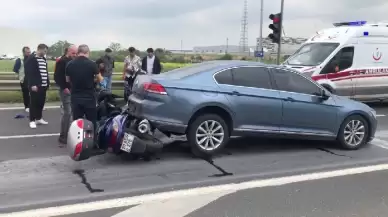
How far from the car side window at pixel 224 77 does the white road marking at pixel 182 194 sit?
72.1 inches

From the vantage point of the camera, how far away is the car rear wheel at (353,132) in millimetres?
7914

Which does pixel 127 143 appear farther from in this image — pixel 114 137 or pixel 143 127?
pixel 143 127

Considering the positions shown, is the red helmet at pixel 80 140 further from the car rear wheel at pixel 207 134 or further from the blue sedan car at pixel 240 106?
the car rear wheel at pixel 207 134

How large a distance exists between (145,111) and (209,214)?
244cm

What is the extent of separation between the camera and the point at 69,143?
6.16 m

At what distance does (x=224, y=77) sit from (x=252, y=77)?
19.9 inches

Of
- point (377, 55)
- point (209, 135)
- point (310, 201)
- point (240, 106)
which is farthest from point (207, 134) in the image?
point (377, 55)

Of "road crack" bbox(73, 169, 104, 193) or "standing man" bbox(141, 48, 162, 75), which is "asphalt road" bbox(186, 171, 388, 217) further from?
"standing man" bbox(141, 48, 162, 75)

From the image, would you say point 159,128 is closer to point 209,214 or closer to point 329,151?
point 209,214

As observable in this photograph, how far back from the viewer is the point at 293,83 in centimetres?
765

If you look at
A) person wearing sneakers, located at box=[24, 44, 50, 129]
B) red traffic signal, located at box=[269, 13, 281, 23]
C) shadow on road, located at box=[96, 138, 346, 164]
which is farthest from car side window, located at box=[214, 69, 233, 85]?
red traffic signal, located at box=[269, 13, 281, 23]

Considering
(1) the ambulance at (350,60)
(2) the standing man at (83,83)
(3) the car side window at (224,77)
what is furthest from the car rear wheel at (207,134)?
(1) the ambulance at (350,60)

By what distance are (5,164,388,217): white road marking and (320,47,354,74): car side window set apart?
19.7 ft

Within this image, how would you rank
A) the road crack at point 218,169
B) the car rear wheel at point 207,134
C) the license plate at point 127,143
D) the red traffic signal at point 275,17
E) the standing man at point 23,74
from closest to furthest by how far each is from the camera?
the road crack at point 218,169
the license plate at point 127,143
the car rear wheel at point 207,134
the standing man at point 23,74
the red traffic signal at point 275,17
